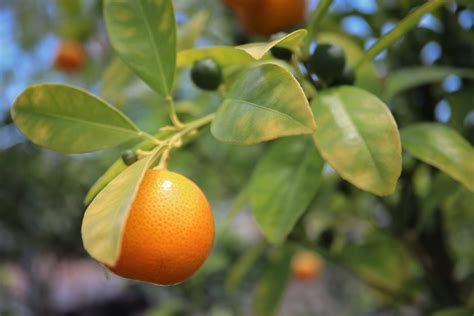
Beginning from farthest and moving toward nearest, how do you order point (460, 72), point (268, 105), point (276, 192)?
point (460, 72) < point (276, 192) < point (268, 105)

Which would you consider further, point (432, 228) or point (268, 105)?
point (432, 228)

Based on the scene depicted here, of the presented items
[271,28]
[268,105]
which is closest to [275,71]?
[268,105]

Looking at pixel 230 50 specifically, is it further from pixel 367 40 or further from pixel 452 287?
pixel 452 287

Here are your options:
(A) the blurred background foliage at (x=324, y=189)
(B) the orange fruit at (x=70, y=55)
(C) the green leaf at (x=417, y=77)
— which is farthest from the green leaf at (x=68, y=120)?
(B) the orange fruit at (x=70, y=55)

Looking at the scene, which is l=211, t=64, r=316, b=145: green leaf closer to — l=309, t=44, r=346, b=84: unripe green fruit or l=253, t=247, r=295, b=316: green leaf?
→ l=309, t=44, r=346, b=84: unripe green fruit

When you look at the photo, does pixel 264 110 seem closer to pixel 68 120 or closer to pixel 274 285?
pixel 68 120

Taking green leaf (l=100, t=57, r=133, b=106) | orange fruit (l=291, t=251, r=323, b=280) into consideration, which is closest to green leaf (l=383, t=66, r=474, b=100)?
green leaf (l=100, t=57, r=133, b=106)

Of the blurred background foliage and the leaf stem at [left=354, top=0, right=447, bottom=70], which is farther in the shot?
the blurred background foliage

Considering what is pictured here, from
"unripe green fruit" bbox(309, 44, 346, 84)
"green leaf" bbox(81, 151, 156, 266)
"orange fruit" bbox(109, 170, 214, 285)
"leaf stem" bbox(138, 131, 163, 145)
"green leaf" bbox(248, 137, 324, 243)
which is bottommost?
"green leaf" bbox(248, 137, 324, 243)
